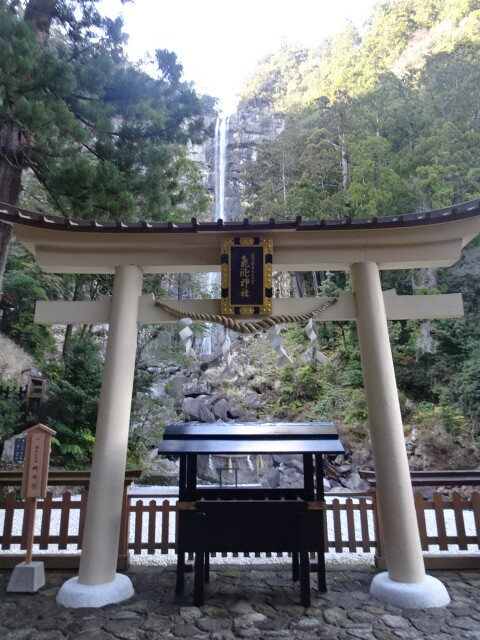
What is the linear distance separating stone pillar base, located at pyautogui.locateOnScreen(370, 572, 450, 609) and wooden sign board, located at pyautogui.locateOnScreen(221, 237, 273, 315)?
8.91 ft

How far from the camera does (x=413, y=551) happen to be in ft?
12.0

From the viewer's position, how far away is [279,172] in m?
22.8

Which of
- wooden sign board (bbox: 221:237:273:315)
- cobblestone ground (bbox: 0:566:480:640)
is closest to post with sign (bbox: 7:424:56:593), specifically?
cobblestone ground (bbox: 0:566:480:640)

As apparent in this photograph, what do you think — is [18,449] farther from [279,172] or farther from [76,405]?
[279,172]

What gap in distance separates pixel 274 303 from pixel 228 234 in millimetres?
880

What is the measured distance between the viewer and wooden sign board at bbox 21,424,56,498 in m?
4.07

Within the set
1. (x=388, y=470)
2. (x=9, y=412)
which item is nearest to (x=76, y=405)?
(x=9, y=412)

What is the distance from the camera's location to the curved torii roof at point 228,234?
14.0 feet

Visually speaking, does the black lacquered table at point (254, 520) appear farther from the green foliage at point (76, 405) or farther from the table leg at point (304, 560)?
the green foliage at point (76, 405)

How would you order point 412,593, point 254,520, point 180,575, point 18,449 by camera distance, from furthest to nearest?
point 18,449
point 180,575
point 254,520
point 412,593

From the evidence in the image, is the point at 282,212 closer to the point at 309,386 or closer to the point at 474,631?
the point at 309,386

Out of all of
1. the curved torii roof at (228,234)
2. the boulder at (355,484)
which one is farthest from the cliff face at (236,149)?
the curved torii roof at (228,234)

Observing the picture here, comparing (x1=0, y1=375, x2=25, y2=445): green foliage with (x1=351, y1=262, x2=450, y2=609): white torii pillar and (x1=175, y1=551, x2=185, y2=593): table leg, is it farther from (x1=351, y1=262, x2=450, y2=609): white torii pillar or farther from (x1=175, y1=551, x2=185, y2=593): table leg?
(x1=351, y1=262, x2=450, y2=609): white torii pillar

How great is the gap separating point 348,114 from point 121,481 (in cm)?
2044
